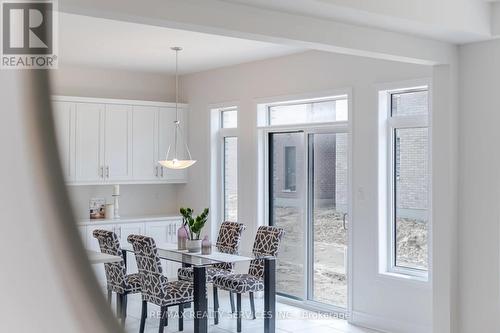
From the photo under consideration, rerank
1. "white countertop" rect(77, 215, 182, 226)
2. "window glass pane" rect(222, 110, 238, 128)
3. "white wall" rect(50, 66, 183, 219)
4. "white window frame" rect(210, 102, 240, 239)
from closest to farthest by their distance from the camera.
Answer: "white countertop" rect(77, 215, 182, 226)
"white wall" rect(50, 66, 183, 219)
"window glass pane" rect(222, 110, 238, 128)
"white window frame" rect(210, 102, 240, 239)

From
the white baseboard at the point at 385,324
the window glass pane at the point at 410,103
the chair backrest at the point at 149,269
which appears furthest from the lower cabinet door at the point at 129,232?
the window glass pane at the point at 410,103

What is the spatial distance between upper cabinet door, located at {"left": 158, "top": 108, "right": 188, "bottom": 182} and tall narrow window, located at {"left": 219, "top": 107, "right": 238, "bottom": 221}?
0.62 meters

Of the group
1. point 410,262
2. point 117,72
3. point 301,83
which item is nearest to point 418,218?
point 410,262

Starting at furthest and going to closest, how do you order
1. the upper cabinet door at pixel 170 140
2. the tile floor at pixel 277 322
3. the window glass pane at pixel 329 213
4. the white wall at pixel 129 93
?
the upper cabinet door at pixel 170 140, the white wall at pixel 129 93, the window glass pane at pixel 329 213, the tile floor at pixel 277 322

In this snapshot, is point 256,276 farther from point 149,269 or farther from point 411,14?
point 411,14

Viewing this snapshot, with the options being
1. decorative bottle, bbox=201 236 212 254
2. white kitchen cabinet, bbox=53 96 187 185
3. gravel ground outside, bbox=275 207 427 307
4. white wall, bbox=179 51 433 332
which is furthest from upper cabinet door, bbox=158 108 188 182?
decorative bottle, bbox=201 236 212 254

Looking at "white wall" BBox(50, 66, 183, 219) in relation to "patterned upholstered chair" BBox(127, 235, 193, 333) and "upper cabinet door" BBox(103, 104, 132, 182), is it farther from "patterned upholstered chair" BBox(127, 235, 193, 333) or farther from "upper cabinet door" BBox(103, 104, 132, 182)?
"patterned upholstered chair" BBox(127, 235, 193, 333)

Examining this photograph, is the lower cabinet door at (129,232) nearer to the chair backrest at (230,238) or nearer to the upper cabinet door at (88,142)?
the upper cabinet door at (88,142)

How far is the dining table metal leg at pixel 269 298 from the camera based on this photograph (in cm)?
479

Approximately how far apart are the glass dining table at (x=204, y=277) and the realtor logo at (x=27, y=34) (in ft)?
13.5

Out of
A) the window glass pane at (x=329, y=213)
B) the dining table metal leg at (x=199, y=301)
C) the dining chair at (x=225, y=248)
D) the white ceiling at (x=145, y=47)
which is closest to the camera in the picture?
the dining table metal leg at (x=199, y=301)

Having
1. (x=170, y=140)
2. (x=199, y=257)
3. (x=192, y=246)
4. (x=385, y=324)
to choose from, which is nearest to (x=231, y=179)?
(x=170, y=140)

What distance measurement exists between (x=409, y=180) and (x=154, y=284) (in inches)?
92.7

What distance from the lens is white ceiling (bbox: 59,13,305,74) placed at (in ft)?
16.1
